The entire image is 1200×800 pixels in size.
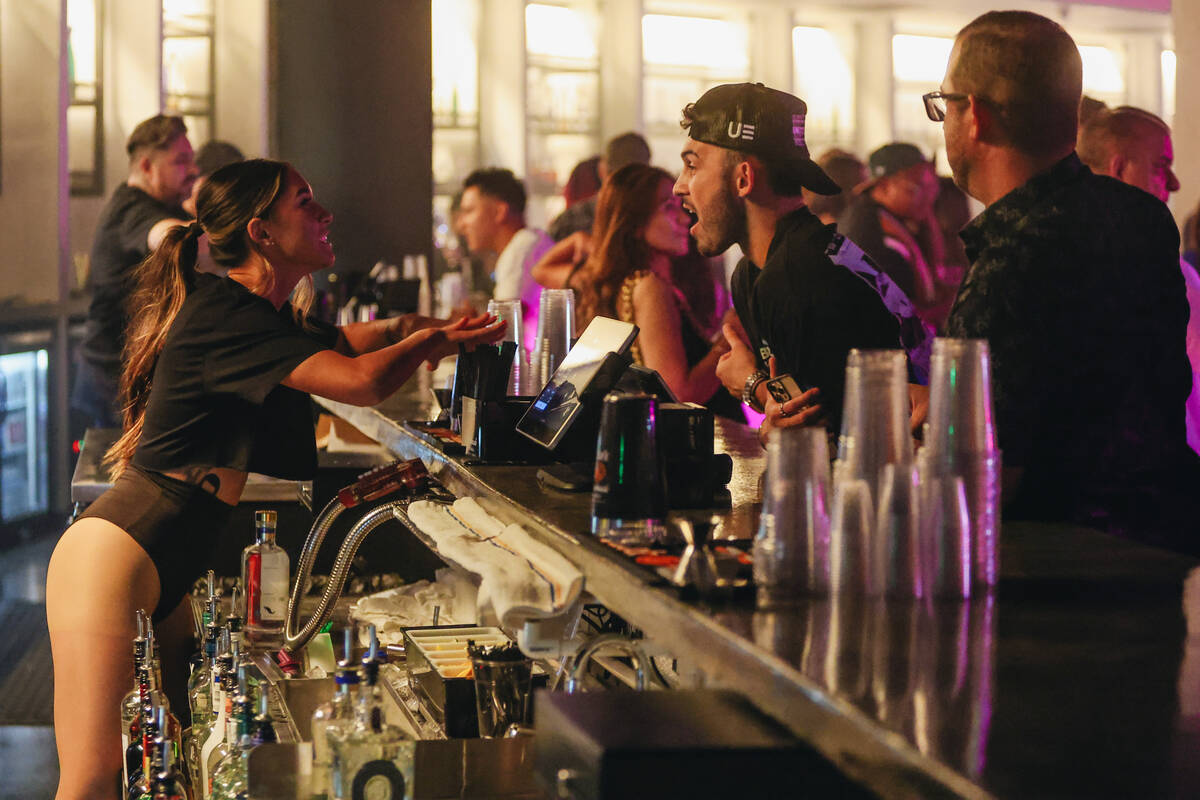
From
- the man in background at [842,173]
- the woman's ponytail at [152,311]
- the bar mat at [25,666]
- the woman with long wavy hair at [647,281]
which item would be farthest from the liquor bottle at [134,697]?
the man in background at [842,173]

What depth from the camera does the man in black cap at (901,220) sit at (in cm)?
580

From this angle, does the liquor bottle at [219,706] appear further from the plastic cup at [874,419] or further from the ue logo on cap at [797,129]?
the ue logo on cap at [797,129]

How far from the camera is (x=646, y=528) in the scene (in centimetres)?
168

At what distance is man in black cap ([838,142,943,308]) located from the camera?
5797 mm

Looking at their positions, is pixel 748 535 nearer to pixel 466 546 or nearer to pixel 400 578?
pixel 466 546

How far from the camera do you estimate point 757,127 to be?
9.07 ft

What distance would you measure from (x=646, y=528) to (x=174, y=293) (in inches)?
59.9

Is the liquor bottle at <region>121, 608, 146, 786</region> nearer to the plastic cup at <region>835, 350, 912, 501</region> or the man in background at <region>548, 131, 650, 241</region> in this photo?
the plastic cup at <region>835, 350, 912, 501</region>

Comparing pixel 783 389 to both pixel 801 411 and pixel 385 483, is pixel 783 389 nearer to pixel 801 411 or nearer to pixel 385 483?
pixel 801 411

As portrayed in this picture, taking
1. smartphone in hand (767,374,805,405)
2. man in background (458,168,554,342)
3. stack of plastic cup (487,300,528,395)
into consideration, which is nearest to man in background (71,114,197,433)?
man in background (458,168,554,342)

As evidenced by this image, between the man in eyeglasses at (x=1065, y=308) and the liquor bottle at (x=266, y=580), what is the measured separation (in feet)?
5.46

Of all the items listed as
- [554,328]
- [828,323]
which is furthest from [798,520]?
[554,328]

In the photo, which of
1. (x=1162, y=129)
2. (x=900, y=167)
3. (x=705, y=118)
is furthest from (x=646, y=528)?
(x=900, y=167)

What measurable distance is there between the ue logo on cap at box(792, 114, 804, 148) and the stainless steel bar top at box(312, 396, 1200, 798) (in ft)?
4.20
